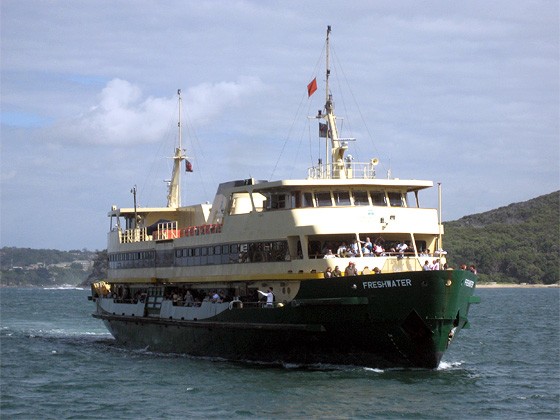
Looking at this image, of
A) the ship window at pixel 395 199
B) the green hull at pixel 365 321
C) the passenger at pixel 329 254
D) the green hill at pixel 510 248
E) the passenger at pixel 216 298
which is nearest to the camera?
the green hull at pixel 365 321

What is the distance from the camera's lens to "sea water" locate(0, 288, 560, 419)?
2602 cm

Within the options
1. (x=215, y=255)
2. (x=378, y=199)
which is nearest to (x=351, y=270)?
(x=378, y=199)

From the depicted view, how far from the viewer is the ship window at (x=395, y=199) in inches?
1328

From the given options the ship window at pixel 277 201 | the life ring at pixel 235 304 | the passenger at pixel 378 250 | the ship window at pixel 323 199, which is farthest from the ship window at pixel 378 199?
the life ring at pixel 235 304

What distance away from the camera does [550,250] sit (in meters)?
171

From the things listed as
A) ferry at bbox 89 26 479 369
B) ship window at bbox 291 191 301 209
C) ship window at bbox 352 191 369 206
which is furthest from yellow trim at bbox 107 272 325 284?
ship window at bbox 352 191 369 206

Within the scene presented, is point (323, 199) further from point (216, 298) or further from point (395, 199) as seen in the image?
point (216, 298)

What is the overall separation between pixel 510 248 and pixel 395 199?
139 metres

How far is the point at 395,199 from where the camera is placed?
111 ft

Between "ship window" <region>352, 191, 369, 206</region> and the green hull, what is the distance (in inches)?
135

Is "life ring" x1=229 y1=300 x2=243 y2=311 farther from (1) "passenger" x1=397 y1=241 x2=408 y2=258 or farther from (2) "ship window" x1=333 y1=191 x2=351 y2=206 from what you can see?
(1) "passenger" x1=397 y1=241 x2=408 y2=258

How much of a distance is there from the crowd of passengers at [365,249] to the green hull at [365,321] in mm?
1498

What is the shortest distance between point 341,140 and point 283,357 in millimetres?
7419

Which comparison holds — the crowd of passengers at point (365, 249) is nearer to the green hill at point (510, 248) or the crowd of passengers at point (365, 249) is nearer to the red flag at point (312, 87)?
the red flag at point (312, 87)
